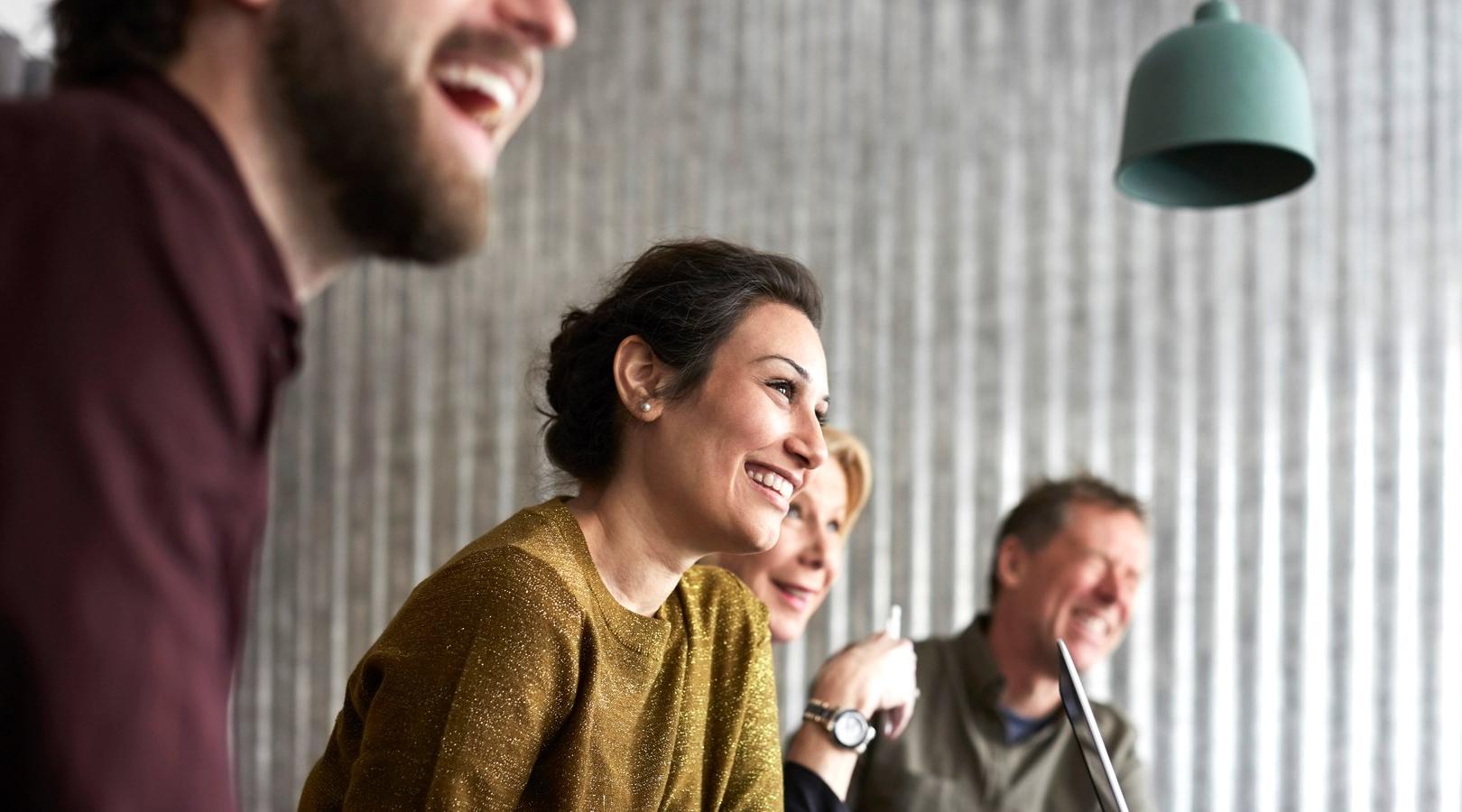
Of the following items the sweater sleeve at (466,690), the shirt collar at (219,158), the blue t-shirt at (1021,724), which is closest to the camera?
the shirt collar at (219,158)

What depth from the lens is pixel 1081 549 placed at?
3.14m

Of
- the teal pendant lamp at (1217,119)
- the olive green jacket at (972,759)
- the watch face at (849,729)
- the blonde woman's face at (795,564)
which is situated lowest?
the olive green jacket at (972,759)

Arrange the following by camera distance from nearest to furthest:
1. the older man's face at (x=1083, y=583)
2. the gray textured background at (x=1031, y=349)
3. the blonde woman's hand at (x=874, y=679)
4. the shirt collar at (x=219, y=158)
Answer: the shirt collar at (x=219, y=158) → the blonde woman's hand at (x=874, y=679) → the older man's face at (x=1083, y=583) → the gray textured background at (x=1031, y=349)

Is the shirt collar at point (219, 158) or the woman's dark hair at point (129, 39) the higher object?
the woman's dark hair at point (129, 39)

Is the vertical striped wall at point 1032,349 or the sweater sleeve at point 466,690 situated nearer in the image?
the sweater sleeve at point 466,690

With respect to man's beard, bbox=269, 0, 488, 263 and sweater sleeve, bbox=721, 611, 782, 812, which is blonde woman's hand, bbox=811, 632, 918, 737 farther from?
man's beard, bbox=269, 0, 488, 263

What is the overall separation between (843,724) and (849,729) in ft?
0.04

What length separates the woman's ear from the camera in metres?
1.88

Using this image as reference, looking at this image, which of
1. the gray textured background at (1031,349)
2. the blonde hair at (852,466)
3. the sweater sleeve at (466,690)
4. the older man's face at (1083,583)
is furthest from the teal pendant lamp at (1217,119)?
the gray textured background at (1031,349)

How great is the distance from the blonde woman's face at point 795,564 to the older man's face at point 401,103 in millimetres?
1788

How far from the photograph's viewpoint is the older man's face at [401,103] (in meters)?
0.90

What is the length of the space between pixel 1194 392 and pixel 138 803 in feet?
12.5

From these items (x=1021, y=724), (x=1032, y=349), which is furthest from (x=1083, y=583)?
(x=1032, y=349)

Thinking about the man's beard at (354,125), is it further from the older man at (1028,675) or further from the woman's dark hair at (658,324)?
the older man at (1028,675)
